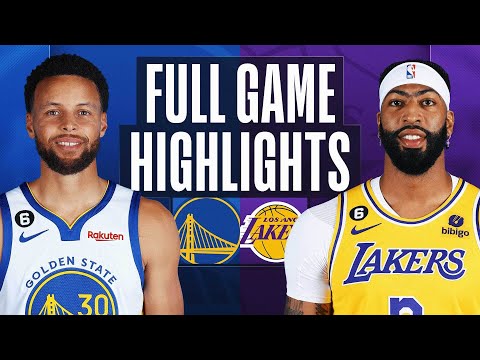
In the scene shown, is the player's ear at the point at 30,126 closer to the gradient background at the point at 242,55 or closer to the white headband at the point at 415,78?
the gradient background at the point at 242,55

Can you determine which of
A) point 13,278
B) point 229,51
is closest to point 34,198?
point 13,278

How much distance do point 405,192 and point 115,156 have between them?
5.44 feet

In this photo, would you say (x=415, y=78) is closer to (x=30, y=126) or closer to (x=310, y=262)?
(x=310, y=262)

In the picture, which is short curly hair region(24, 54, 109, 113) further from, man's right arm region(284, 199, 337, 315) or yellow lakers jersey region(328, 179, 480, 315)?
yellow lakers jersey region(328, 179, 480, 315)

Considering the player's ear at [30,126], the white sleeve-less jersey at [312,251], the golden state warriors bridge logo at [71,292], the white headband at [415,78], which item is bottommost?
the golden state warriors bridge logo at [71,292]

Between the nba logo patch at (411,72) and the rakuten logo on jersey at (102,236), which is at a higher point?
the nba logo patch at (411,72)

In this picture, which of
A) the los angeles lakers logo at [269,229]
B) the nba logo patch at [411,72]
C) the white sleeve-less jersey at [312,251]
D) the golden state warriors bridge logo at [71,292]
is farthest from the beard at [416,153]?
the golden state warriors bridge logo at [71,292]

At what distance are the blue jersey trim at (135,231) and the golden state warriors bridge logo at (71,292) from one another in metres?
0.21

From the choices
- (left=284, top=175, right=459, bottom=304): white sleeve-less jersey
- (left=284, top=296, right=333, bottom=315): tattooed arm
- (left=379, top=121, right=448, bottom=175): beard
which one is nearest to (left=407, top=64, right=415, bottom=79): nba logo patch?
(left=379, top=121, right=448, bottom=175): beard

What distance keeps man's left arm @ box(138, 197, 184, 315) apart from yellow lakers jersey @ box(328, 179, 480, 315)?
34.6 inches

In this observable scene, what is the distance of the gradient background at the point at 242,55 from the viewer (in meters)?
4.96

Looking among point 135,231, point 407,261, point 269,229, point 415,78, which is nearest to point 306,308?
point 269,229

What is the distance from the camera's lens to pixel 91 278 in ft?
16.0
